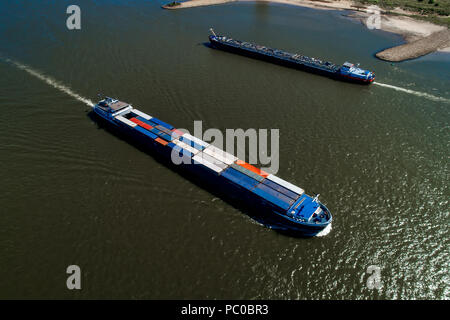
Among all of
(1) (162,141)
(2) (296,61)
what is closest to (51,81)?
(1) (162,141)

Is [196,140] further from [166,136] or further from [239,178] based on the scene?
[239,178]

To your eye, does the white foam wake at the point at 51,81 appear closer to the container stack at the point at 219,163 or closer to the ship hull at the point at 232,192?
the container stack at the point at 219,163

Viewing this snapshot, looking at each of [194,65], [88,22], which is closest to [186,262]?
[194,65]

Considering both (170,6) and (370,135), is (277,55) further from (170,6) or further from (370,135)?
(170,6)

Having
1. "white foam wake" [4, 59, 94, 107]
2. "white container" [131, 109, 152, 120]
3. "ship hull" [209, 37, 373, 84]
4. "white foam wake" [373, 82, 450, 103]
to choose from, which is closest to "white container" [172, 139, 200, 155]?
"white container" [131, 109, 152, 120]

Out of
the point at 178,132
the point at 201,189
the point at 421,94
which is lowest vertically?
the point at 201,189

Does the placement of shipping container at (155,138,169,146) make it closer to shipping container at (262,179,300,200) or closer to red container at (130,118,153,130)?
red container at (130,118,153,130)

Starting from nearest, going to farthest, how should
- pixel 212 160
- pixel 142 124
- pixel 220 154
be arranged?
pixel 212 160
pixel 220 154
pixel 142 124
